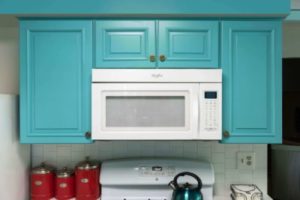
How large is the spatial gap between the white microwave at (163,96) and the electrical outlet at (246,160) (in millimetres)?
509

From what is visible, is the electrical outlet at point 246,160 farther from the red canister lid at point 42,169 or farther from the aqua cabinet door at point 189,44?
the red canister lid at point 42,169

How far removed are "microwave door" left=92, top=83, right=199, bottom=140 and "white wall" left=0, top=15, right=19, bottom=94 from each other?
805 mm

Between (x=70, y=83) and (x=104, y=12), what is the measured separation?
449 millimetres

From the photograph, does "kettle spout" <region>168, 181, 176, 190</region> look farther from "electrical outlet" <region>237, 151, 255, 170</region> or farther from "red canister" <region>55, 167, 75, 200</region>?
"red canister" <region>55, 167, 75, 200</region>

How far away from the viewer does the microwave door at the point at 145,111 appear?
152 cm

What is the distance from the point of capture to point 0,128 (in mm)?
1490

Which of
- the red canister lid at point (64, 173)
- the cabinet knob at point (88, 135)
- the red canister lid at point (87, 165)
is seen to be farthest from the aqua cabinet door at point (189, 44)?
the red canister lid at point (64, 173)

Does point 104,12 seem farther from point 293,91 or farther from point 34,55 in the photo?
point 293,91

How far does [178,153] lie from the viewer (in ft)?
6.33

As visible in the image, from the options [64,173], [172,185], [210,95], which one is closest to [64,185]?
[64,173]

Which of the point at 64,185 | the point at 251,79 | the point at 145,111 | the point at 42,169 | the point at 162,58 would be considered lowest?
the point at 64,185

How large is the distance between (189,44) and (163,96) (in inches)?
13.5

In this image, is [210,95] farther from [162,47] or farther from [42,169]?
[42,169]

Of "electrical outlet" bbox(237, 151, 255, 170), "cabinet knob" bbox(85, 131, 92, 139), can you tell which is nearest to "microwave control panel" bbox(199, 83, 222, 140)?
"electrical outlet" bbox(237, 151, 255, 170)
